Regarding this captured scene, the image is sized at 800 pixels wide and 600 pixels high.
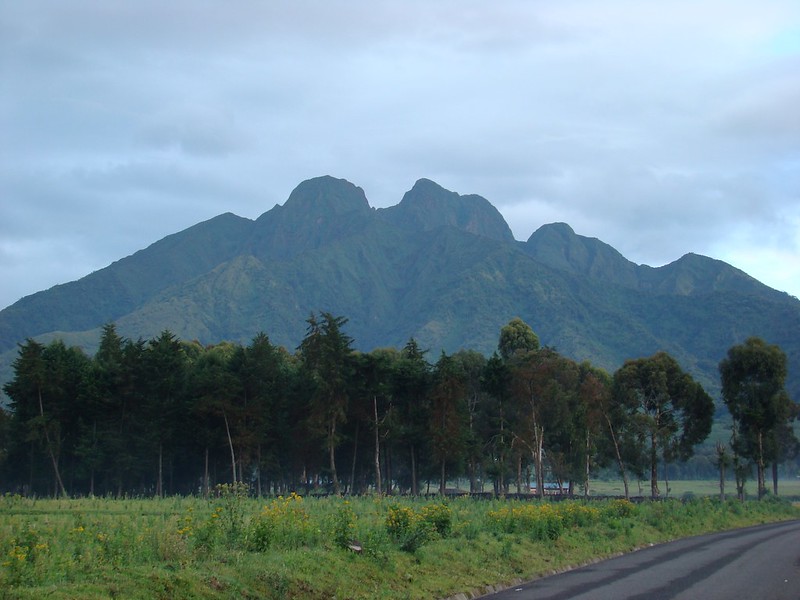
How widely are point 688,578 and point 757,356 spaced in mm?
55319

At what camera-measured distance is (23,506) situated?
39656 mm

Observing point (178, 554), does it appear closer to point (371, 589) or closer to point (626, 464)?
point (371, 589)

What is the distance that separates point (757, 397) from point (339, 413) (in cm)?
3582

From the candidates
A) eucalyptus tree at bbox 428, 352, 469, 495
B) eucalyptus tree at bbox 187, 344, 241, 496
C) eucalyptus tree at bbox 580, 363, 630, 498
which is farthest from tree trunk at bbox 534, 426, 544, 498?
eucalyptus tree at bbox 187, 344, 241, 496

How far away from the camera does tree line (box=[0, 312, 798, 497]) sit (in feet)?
203

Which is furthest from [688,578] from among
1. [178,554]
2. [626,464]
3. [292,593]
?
[626,464]

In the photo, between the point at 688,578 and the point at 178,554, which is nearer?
the point at 178,554

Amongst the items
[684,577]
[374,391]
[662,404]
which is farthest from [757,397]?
[684,577]

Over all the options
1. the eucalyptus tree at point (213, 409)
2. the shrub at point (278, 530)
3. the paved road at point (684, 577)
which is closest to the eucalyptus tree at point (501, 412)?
the eucalyptus tree at point (213, 409)

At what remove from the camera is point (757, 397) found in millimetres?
69062

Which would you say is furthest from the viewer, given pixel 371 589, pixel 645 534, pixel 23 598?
pixel 645 534

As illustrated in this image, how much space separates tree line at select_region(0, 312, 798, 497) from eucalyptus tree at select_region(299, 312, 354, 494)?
4.6 inches

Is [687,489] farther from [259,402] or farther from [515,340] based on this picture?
[259,402]

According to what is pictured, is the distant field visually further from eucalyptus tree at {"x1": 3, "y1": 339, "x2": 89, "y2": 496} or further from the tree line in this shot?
eucalyptus tree at {"x1": 3, "y1": 339, "x2": 89, "y2": 496}
